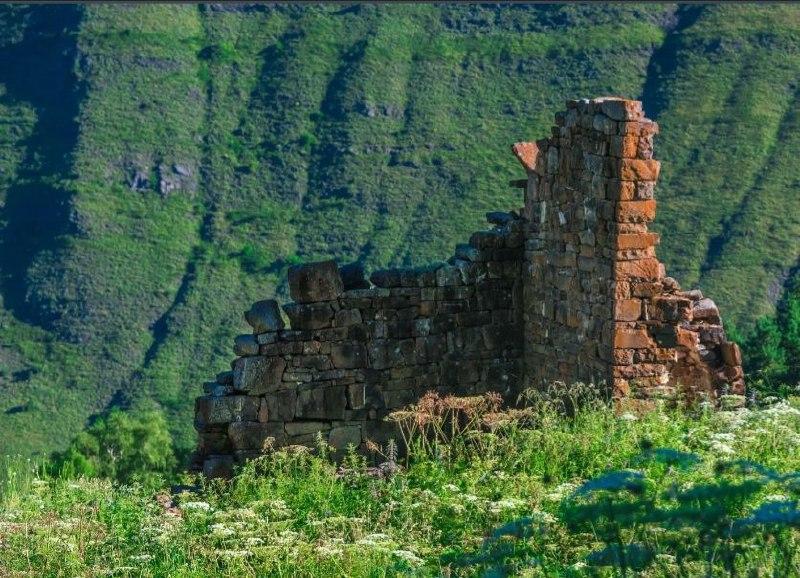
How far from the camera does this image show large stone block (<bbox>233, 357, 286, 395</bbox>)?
1147 centimetres

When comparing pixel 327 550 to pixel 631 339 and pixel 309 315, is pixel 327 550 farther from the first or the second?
pixel 309 315

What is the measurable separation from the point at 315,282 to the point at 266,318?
1.49 ft

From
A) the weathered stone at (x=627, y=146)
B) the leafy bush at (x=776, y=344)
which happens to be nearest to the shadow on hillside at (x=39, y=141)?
the leafy bush at (x=776, y=344)

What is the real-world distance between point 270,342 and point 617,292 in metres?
2.53

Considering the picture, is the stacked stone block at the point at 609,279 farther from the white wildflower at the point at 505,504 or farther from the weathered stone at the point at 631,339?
the white wildflower at the point at 505,504

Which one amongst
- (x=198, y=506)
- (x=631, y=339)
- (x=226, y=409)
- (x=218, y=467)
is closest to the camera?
(x=198, y=506)

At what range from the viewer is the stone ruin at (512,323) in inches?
425

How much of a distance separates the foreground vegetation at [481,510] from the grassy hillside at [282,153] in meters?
37.7

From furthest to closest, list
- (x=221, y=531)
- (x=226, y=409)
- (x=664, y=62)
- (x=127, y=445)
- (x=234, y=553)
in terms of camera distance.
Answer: (x=664, y=62) < (x=127, y=445) < (x=226, y=409) < (x=221, y=531) < (x=234, y=553)

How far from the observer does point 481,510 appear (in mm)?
8195

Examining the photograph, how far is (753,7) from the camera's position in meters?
73.8

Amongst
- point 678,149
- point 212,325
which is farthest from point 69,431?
point 678,149

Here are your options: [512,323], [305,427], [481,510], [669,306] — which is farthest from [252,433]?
[481,510]

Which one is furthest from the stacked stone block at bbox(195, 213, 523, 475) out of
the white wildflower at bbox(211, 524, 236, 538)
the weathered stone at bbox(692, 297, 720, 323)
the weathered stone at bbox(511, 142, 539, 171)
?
the white wildflower at bbox(211, 524, 236, 538)
